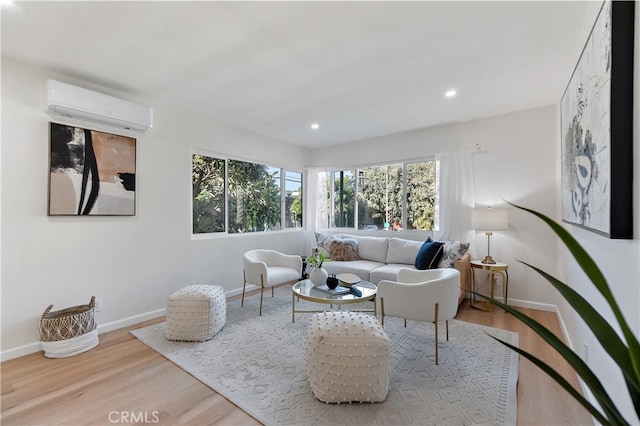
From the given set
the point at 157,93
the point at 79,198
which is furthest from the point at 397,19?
the point at 79,198

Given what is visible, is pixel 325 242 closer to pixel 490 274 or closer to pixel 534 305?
pixel 490 274

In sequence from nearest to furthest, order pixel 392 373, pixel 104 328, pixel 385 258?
pixel 392 373
pixel 104 328
pixel 385 258

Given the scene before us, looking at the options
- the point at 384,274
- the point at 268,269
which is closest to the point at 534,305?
the point at 384,274

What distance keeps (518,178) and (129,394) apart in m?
4.60

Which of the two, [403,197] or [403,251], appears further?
[403,197]

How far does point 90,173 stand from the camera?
282 centimetres

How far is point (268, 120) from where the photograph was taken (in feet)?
13.0

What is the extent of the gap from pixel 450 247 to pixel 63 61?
4454mm

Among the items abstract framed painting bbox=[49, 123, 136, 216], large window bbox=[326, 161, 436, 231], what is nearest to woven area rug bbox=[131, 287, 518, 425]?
abstract framed painting bbox=[49, 123, 136, 216]

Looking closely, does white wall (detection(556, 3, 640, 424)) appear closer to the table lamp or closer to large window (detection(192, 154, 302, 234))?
A: the table lamp

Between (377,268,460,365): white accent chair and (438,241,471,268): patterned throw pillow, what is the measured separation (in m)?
1.09

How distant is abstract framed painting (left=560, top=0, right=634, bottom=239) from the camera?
1.22 meters

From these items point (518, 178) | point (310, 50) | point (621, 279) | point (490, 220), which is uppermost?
point (310, 50)

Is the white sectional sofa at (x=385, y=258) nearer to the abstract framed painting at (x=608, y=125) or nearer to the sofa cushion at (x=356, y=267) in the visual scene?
the sofa cushion at (x=356, y=267)
